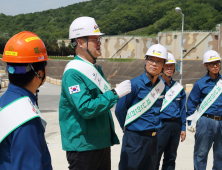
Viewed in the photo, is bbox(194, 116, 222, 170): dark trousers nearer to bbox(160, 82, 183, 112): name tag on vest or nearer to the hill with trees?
bbox(160, 82, 183, 112): name tag on vest

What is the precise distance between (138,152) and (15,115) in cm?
203

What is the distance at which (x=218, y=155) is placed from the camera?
4.54 metres

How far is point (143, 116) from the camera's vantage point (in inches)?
139

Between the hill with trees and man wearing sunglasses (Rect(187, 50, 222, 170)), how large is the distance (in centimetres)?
7513

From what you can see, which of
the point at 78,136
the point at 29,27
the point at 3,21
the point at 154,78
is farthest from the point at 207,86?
the point at 3,21

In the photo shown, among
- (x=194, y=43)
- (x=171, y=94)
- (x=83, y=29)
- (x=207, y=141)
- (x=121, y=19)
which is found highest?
(x=121, y=19)

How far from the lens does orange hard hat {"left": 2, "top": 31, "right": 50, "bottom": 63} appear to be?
1877 millimetres

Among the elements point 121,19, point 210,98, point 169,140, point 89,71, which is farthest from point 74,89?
point 121,19

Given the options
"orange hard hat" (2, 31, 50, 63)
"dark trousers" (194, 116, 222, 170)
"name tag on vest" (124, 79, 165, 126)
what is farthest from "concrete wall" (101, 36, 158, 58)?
"orange hard hat" (2, 31, 50, 63)

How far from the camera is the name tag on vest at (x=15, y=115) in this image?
5.45 feet

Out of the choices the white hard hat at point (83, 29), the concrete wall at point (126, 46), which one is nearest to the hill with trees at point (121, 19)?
the concrete wall at point (126, 46)

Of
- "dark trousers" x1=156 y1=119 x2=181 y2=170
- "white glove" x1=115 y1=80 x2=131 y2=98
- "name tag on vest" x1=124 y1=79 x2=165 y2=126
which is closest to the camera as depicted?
"white glove" x1=115 y1=80 x2=131 y2=98

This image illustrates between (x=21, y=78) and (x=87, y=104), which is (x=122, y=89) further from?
(x=21, y=78)

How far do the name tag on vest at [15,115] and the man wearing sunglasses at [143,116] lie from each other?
1.91m
